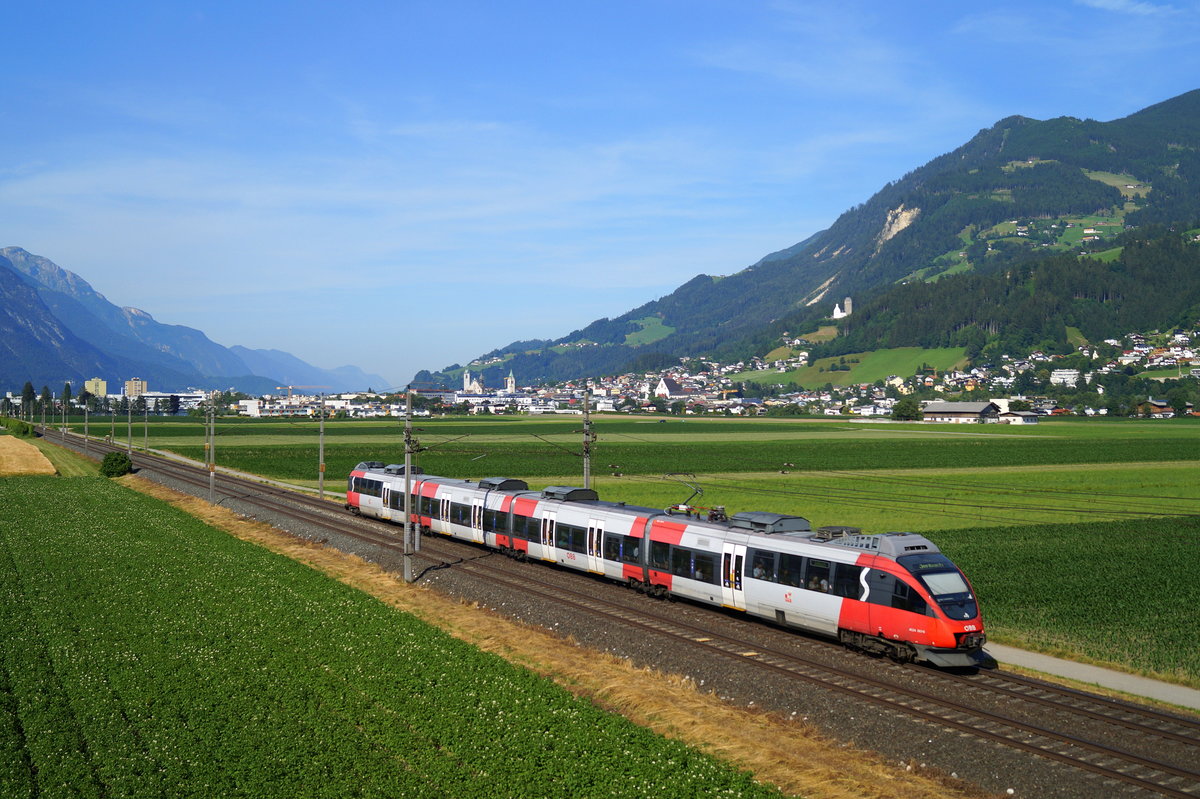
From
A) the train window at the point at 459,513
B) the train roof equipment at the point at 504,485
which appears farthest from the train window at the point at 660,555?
the train window at the point at 459,513

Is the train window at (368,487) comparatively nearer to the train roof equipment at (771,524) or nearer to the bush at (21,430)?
the train roof equipment at (771,524)

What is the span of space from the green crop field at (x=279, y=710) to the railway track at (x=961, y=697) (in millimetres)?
6323

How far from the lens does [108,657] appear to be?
22.0m

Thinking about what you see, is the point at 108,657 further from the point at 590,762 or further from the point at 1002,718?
the point at 1002,718

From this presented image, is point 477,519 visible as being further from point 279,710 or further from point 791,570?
point 279,710

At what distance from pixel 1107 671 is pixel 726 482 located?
53.7m

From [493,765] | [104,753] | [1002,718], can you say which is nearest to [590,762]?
[493,765]

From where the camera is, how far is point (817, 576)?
26.0 m

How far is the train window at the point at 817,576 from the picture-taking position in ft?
84.2

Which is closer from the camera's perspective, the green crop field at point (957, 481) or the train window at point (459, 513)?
the green crop field at point (957, 481)

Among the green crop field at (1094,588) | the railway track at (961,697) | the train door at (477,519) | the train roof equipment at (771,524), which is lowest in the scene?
the green crop field at (1094,588)

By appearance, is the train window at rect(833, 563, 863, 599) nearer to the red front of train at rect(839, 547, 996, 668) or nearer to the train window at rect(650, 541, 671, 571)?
the red front of train at rect(839, 547, 996, 668)

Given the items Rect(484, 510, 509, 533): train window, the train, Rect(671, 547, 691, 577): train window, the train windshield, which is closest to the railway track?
the train

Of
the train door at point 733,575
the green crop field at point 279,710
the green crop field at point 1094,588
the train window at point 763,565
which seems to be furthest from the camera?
the train door at point 733,575
